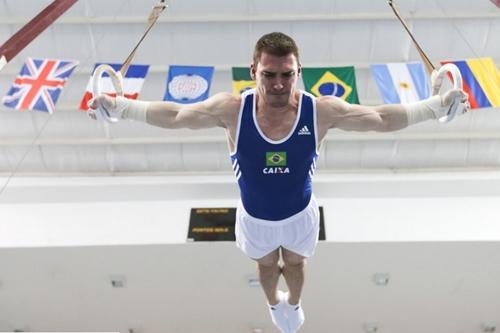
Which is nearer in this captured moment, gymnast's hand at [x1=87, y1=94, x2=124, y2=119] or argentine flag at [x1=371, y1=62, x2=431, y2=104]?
gymnast's hand at [x1=87, y1=94, x2=124, y2=119]

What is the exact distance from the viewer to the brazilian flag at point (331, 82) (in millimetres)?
6070

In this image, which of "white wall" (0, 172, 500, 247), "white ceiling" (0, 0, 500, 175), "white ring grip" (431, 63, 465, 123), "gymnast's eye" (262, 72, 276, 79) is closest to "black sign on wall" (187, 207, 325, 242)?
"white wall" (0, 172, 500, 247)

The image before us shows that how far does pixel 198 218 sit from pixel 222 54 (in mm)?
2419

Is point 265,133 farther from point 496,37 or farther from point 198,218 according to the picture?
point 496,37

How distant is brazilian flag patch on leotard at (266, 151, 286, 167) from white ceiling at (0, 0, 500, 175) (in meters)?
4.46

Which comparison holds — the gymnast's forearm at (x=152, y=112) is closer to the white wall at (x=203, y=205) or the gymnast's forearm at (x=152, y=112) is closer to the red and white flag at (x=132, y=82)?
the red and white flag at (x=132, y=82)

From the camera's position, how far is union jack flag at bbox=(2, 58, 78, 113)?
5.72m

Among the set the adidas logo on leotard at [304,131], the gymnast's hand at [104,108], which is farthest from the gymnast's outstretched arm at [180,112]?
the adidas logo on leotard at [304,131]

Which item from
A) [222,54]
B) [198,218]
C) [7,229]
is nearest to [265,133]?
[198,218]

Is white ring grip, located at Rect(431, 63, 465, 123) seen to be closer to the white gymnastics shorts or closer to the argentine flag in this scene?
the white gymnastics shorts

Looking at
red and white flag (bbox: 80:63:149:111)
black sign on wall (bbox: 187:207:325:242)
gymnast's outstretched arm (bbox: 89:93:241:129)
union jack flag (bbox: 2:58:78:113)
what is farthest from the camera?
black sign on wall (bbox: 187:207:325:242)

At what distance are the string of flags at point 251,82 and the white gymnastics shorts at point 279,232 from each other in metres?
3.03

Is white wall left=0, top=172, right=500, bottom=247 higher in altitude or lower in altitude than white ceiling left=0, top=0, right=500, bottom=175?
lower

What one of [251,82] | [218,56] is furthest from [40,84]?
[218,56]
